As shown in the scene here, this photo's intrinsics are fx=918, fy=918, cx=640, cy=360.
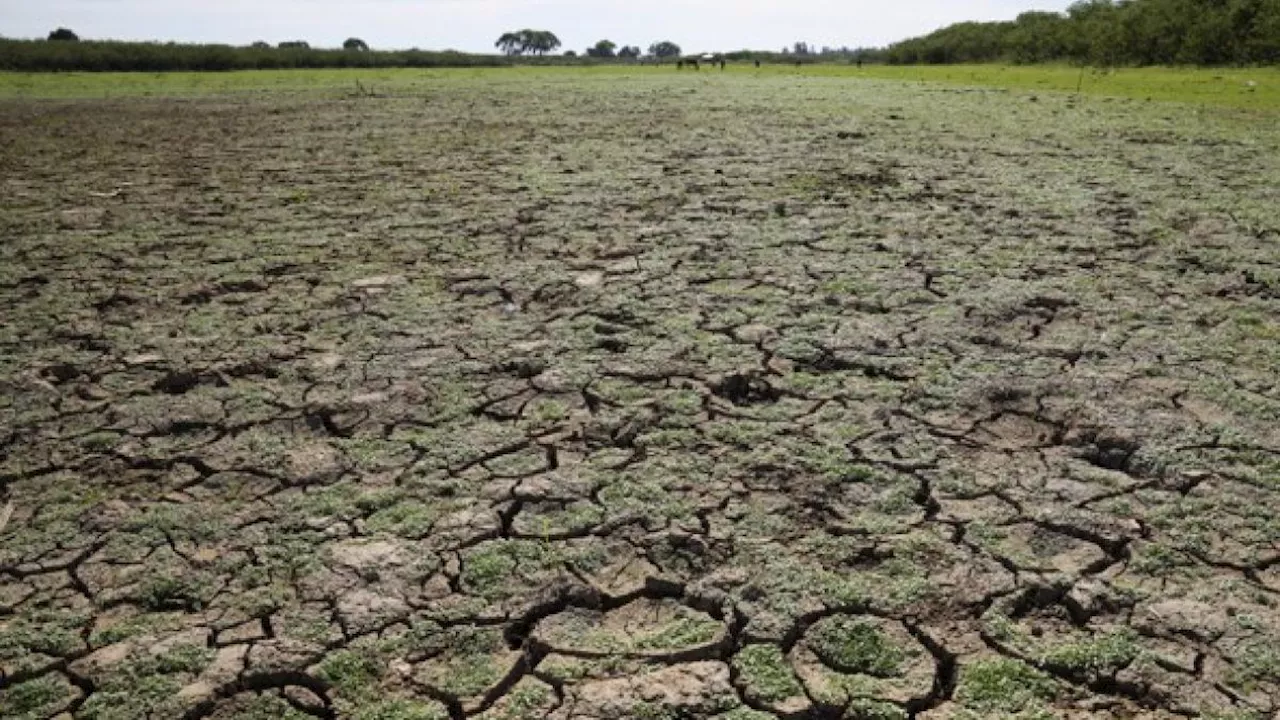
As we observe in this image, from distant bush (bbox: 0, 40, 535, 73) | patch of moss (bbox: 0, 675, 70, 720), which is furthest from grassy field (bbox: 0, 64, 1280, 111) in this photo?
patch of moss (bbox: 0, 675, 70, 720)

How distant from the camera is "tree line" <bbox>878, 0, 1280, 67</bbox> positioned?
18547 millimetres

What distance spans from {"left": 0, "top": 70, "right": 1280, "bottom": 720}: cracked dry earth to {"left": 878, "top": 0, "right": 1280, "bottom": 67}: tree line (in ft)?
49.8

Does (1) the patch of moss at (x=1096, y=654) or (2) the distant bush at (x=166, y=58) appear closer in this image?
(1) the patch of moss at (x=1096, y=654)

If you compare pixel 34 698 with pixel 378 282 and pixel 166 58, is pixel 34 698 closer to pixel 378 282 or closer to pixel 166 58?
pixel 378 282

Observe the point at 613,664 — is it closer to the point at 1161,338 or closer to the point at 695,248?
the point at 1161,338

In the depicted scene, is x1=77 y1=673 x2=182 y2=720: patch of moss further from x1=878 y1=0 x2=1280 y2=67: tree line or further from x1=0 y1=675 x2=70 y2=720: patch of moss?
x1=878 y1=0 x2=1280 y2=67: tree line

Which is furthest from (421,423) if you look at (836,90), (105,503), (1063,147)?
(836,90)

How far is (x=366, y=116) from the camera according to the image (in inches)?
579

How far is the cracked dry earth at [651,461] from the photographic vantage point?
6.62 ft

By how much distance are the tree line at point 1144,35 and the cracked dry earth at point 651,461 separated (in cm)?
1517

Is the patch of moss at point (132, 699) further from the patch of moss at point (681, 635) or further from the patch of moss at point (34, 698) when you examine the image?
the patch of moss at point (681, 635)

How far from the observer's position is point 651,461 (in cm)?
295

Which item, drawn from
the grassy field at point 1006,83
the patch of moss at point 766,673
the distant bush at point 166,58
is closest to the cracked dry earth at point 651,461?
the patch of moss at point 766,673

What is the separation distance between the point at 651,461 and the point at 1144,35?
948 inches
